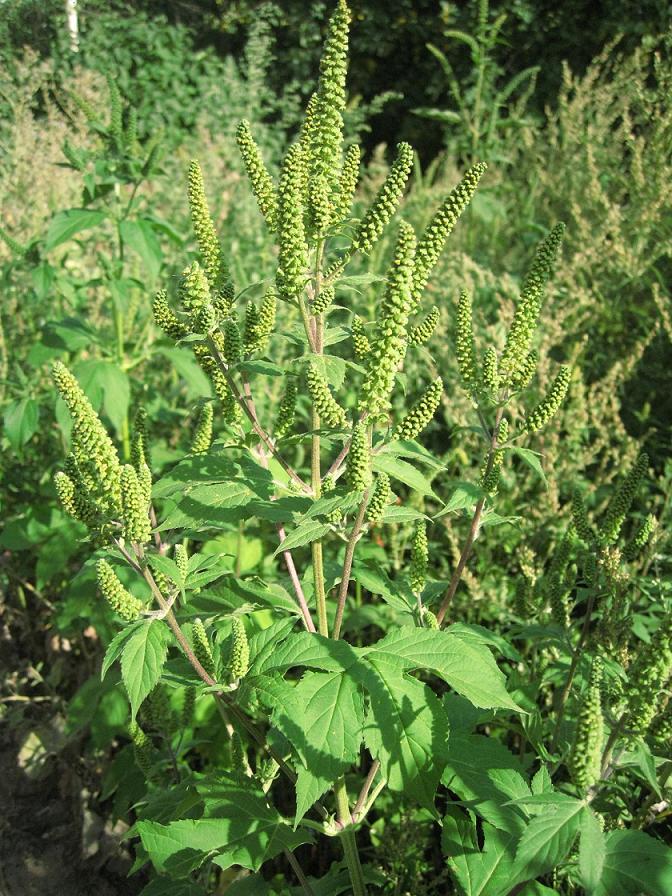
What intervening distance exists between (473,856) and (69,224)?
11.3ft

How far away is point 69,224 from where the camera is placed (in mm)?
3807

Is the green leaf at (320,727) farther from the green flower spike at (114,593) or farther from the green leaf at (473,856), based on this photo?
the green leaf at (473,856)

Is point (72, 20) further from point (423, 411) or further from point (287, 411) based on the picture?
point (423, 411)

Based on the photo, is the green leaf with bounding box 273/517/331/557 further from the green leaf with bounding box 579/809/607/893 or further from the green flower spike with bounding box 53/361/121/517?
the green leaf with bounding box 579/809/607/893

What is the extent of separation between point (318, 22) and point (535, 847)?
51.2 feet

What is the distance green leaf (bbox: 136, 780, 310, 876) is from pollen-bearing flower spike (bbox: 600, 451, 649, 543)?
4.61 feet

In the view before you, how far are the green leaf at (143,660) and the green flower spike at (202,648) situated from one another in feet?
0.54

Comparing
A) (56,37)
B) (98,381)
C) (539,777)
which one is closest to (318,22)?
(56,37)

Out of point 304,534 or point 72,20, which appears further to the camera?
point 72,20

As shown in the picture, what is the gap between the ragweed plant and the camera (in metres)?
1.78

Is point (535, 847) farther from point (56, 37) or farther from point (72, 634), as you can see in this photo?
point (56, 37)

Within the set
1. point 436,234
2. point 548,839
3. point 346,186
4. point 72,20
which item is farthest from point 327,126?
point 72,20

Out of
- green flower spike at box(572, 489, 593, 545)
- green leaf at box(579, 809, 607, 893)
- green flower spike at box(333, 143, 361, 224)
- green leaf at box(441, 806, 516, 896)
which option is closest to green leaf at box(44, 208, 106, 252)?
green flower spike at box(333, 143, 361, 224)

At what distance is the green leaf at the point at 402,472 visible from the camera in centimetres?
189
